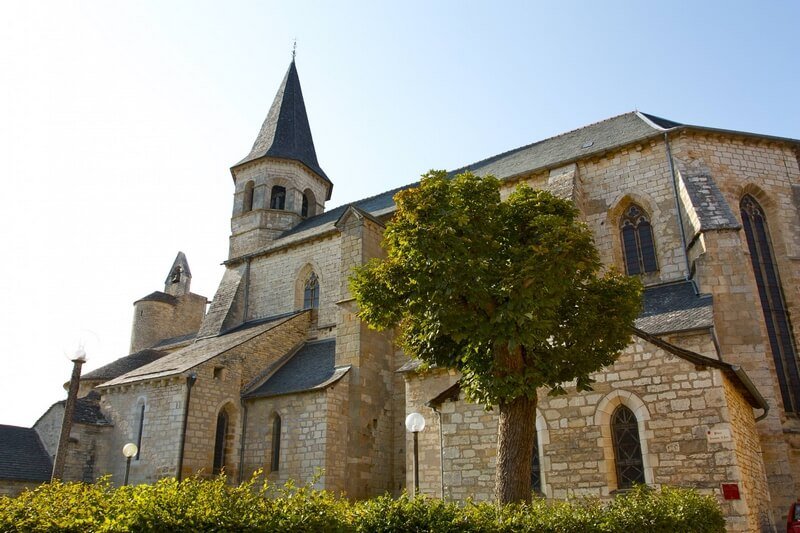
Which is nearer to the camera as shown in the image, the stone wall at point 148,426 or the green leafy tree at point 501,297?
the green leafy tree at point 501,297

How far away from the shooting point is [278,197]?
103ft

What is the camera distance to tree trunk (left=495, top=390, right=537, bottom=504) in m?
9.06

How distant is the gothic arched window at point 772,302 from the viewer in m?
15.2

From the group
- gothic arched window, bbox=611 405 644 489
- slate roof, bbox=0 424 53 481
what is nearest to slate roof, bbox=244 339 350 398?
slate roof, bbox=0 424 53 481

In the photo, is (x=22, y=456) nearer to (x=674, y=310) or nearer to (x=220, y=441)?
(x=220, y=441)

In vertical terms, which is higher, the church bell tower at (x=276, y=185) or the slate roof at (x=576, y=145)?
the church bell tower at (x=276, y=185)

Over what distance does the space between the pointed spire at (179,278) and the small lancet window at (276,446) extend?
2367 cm

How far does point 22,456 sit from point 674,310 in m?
22.6

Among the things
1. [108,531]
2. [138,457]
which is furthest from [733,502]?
[138,457]

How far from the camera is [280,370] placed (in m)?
21.5

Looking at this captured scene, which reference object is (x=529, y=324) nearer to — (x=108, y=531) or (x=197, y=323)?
(x=108, y=531)

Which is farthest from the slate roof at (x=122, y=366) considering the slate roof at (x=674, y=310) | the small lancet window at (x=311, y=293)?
the slate roof at (x=674, y=310)

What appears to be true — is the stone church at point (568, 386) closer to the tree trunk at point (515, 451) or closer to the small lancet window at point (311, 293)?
the small lancet window at point (311, 293)

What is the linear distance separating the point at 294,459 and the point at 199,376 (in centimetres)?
403
